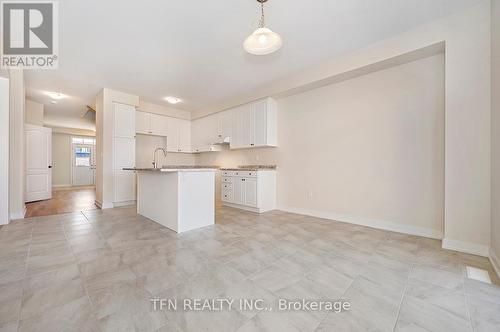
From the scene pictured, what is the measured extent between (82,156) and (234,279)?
1159cm

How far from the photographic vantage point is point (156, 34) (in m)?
2.79

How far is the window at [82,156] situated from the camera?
31.8ft

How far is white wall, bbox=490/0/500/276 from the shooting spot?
78.6 inches

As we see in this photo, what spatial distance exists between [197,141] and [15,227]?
438 cm

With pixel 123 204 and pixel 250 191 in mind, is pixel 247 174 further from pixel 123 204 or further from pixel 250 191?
pixel 123 204

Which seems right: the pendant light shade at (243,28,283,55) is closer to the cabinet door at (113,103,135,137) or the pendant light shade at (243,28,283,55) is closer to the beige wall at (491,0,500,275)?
the beige wall at (491,0,500,275)

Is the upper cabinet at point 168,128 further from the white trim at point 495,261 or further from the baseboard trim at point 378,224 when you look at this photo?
the white trim at point 495,261

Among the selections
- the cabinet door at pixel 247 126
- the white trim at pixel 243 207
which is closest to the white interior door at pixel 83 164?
the white trim at pixel 243 207

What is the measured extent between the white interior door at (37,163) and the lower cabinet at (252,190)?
18.4ft

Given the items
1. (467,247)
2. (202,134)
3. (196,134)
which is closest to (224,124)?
(202,134)

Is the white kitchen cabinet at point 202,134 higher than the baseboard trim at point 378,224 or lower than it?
higher
